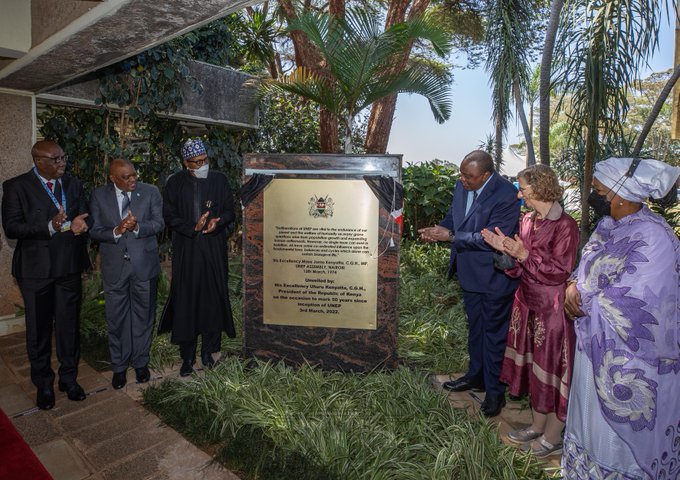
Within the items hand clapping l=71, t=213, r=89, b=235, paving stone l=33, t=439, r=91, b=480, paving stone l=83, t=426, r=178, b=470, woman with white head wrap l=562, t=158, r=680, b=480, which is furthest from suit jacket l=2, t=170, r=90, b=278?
woman with white head wrap l=562, t=158, r=680, b=480

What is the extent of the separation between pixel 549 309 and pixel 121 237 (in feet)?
9.85

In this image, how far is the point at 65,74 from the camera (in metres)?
3.92

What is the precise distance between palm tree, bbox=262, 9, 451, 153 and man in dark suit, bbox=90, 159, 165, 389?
8.51 feet

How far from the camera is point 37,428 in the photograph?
3027mm

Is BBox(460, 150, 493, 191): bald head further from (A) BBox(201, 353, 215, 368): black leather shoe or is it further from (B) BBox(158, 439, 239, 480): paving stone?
(A) BBox(201, 353, 215, 368): black leather shoe

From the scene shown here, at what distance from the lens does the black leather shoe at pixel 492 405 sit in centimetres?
321

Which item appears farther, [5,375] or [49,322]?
[5,375]

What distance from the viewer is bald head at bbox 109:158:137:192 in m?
3.43

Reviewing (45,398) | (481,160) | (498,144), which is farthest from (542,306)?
(498,144)

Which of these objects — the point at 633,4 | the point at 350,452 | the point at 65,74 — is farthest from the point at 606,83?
the point at 65,74

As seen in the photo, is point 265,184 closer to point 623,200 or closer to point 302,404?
point 302,404

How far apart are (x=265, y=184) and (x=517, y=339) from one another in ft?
7.11

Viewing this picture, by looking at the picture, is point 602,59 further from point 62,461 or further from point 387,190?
point 62,461

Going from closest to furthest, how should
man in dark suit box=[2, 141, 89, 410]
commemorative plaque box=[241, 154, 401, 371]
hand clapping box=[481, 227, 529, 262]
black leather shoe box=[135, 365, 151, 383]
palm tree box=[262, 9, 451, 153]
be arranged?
hand clapping box=[481, 227, 529, 262] < man in dark suit box=[2, 141, 89, 410] < commemorative plaque box=[241, 154, 401, 371] < black leather shoe box=[135, 365, 151, 383] < palm tree box=[262, 9, 451, 153]
